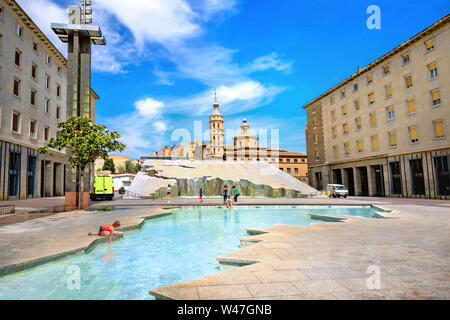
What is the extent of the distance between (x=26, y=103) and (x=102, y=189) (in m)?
11.9

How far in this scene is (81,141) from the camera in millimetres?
14984

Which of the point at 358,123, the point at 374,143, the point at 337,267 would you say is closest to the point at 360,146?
the point at 374,143

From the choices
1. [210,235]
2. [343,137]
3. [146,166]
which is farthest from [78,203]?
[343,137]

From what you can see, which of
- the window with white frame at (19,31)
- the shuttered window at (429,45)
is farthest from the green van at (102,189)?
the shuttered window at (429,45)

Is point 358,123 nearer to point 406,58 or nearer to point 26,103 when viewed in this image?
point 406,58

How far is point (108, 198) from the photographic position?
2759cm

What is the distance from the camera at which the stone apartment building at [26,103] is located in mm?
23906

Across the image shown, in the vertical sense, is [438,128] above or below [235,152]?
below

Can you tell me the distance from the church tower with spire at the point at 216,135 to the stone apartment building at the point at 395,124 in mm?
60073

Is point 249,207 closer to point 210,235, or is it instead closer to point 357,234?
point 210,235

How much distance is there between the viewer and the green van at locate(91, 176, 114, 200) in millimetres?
27312

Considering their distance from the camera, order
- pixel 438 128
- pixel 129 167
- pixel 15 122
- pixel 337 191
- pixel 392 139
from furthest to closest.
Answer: pixel 129 167 → pixel 337 191 → pixel 392 139 → pixel 15 122 → pixel 438 128

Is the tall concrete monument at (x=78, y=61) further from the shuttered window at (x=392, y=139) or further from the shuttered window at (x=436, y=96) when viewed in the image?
the shuttered window at (x=392, y=139)
